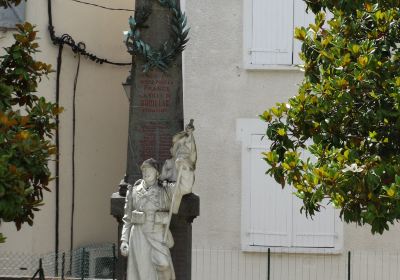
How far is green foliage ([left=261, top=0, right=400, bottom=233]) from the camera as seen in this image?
1080 cm

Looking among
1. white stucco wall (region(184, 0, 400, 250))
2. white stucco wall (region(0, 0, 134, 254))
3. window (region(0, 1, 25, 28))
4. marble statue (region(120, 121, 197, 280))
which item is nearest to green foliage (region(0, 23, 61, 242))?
marble statue (region(120, 121, 197, 280))

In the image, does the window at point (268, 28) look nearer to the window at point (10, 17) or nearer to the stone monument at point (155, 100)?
the window at point (10, 17)

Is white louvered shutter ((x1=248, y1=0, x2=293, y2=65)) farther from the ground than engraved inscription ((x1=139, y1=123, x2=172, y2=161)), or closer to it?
farther from the ground

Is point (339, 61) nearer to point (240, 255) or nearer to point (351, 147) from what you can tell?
point (351, 147)

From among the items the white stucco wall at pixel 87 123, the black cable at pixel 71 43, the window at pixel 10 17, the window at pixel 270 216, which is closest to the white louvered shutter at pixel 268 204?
the window at pixel 270 216

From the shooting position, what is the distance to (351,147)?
1121cm

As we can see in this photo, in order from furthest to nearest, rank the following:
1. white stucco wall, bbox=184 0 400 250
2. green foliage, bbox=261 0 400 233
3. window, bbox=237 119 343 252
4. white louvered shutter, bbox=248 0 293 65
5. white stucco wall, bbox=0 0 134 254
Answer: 1. white stucco wall, bbox=0 0 134 254
2. white stucco wall, bbox=184 0 400 250
3. white louvered shutter, bbox=248 0 293 65
4. window, bbox=237 119 343 252
5. green foliage, bbox=261 0 400 233

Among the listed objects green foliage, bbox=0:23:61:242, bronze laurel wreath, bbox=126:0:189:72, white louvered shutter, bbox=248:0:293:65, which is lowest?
green foliage, bbox=0:23:61:242

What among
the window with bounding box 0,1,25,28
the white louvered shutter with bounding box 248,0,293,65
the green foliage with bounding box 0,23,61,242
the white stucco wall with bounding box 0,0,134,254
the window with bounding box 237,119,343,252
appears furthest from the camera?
the white stucco wall with bounding box 0,0,134,254

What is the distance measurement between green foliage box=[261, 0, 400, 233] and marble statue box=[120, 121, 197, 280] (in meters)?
1.90

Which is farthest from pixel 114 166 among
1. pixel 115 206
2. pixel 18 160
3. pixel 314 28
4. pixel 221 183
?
pixel 18 160

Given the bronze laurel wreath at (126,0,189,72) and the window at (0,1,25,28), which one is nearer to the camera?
the bronze laurel wreath at (126,0,189,72)

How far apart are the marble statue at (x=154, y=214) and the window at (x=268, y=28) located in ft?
17.5

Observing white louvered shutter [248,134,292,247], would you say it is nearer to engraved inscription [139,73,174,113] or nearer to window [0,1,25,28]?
window [0,1,25,28]
